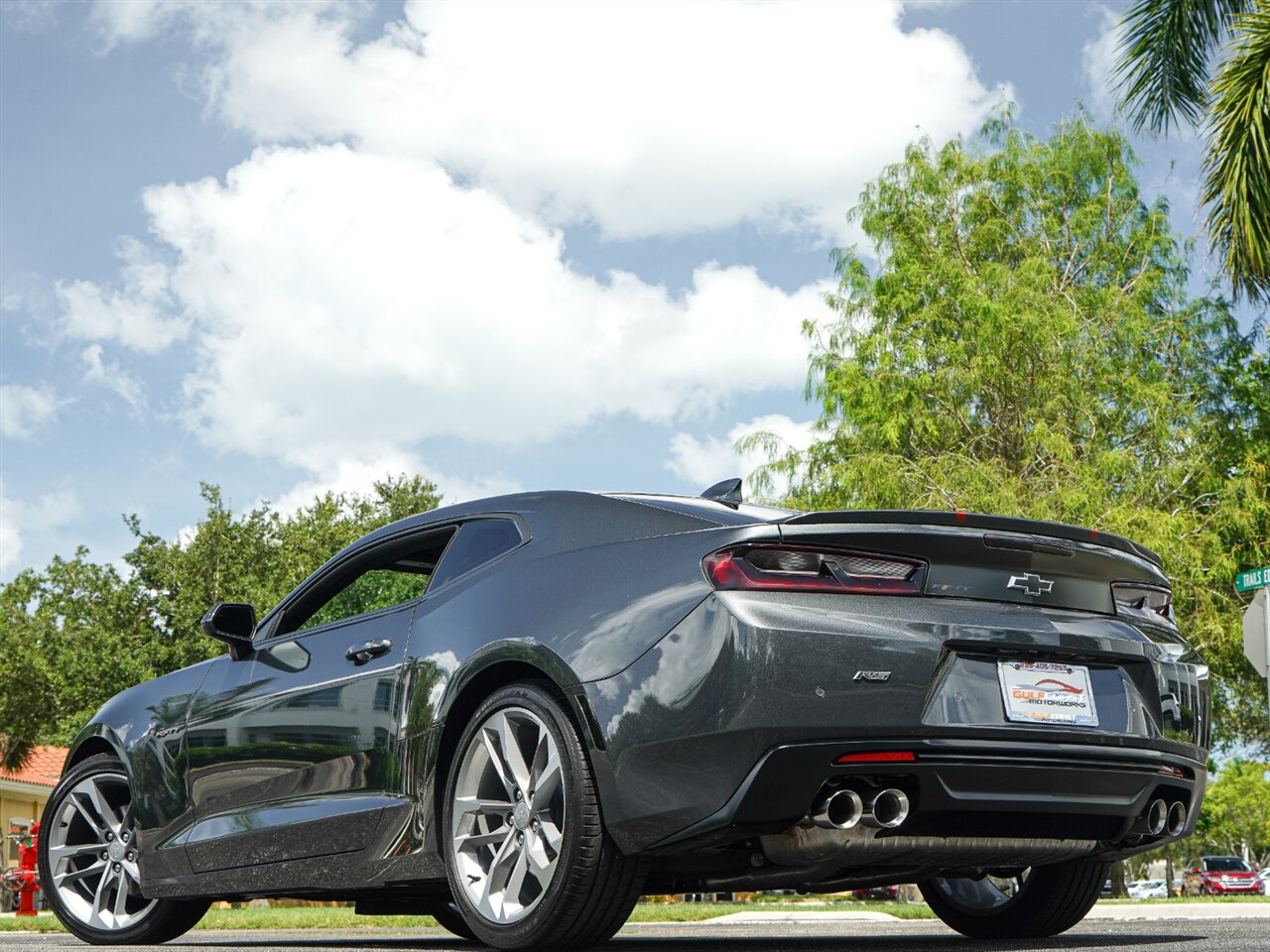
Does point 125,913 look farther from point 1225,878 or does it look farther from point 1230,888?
point 1225,878

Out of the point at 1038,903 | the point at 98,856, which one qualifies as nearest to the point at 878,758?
the point at 1038,903

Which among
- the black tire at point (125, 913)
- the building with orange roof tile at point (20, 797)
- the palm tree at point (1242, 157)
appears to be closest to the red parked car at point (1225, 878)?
the building with orange roof tile at point (20, 797)

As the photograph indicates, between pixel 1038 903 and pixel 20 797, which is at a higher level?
pixel 1038 903

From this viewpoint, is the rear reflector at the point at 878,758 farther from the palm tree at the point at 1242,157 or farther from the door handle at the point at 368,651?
the palm tree at the point at 1242,157

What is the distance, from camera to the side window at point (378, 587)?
571cm

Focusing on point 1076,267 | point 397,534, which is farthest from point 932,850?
point 1076,267

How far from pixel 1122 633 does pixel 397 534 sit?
8.68 feet

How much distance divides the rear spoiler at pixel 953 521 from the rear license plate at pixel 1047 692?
0.43 metres

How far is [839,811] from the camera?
13.9 ft

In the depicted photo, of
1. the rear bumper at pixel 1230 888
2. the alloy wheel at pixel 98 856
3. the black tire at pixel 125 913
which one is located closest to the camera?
the black tire at pixel 125 913

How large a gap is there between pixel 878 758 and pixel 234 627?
308cm

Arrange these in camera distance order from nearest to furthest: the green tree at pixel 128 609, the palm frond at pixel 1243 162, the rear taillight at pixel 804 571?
the rear taillight at pixel 804 571 < the palm frond at pixel 1243 162 < the green tree at pixel 128 609

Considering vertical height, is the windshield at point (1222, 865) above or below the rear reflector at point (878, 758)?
below

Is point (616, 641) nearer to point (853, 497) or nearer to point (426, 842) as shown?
point (426, 842)
